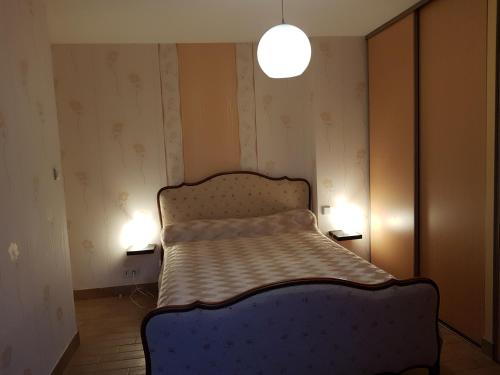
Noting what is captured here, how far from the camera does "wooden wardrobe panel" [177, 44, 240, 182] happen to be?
3.73 meters

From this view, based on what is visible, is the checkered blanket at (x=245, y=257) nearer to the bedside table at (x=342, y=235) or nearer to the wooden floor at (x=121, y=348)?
the bedside table at (x=342, y=235)

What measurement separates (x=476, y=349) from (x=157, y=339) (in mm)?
2067

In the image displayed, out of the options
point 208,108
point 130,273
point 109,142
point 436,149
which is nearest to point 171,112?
point 208,108

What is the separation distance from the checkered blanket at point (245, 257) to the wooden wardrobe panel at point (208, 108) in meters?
0.63

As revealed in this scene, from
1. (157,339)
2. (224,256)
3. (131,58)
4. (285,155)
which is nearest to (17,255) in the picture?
(157,339)

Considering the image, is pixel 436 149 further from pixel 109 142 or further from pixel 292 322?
pixel 109 142

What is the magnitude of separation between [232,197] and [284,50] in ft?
6.47

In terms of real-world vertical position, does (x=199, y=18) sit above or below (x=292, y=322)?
above

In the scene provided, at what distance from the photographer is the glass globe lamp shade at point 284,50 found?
2.00m

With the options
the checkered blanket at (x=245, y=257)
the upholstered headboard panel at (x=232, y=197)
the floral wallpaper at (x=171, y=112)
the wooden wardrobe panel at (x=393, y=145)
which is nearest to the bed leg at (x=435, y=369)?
the checkered blanket at (x=245, y=257)

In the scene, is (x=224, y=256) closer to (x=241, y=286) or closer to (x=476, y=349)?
(x=241, y=286)

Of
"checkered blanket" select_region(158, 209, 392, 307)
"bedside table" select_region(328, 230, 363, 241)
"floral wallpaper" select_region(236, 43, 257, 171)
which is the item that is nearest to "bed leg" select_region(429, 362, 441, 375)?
"checkered blanket" select_region(158, 209, 392, 307)

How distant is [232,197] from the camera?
3.79 metres

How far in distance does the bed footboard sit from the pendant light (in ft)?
3.66
